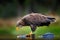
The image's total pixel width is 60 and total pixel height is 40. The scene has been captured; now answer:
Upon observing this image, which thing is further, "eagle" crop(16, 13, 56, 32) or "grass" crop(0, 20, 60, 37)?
"grass" crop(0, 20, 60, 37)

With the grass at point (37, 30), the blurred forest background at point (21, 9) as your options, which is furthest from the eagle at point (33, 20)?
the blurred forest background at point (21, 9)

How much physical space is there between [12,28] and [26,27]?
6.18 feet

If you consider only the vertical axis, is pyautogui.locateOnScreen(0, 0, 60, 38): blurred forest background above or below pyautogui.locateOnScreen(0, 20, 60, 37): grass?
above

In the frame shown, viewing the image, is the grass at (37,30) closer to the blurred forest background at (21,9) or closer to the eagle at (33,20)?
the blurred forest background at (21,9)

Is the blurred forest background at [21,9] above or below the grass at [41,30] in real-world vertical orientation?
above

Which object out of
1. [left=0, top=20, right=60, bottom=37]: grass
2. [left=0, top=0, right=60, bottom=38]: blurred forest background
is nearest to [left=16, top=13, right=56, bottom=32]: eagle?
[left=0, top=20, right=60, bottom=37]: grass

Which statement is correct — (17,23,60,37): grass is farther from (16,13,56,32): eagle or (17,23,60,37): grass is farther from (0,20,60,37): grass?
(16,13,56,32): eagle

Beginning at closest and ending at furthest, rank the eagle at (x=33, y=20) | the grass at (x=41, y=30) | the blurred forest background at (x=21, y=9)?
the eagle at (x=33, y=20) < the grass at (x=41, y=30) < the blurred forest background at (x=21, y=9)

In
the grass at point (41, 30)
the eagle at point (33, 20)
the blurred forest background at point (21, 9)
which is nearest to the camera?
the eagle at point (33, 20)

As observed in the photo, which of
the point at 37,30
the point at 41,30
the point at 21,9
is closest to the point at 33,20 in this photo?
the point at 37,30

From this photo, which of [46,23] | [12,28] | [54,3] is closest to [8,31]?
[12,28]

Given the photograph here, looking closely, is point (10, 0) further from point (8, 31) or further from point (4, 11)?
point (8, 31)

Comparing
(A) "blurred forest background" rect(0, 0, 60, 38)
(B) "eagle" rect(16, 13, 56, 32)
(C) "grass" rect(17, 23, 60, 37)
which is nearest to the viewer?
(B) "eagle" rect(16, 13, 56, 32)

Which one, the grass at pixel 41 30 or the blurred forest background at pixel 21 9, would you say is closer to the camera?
the grass at pixel 41 30
